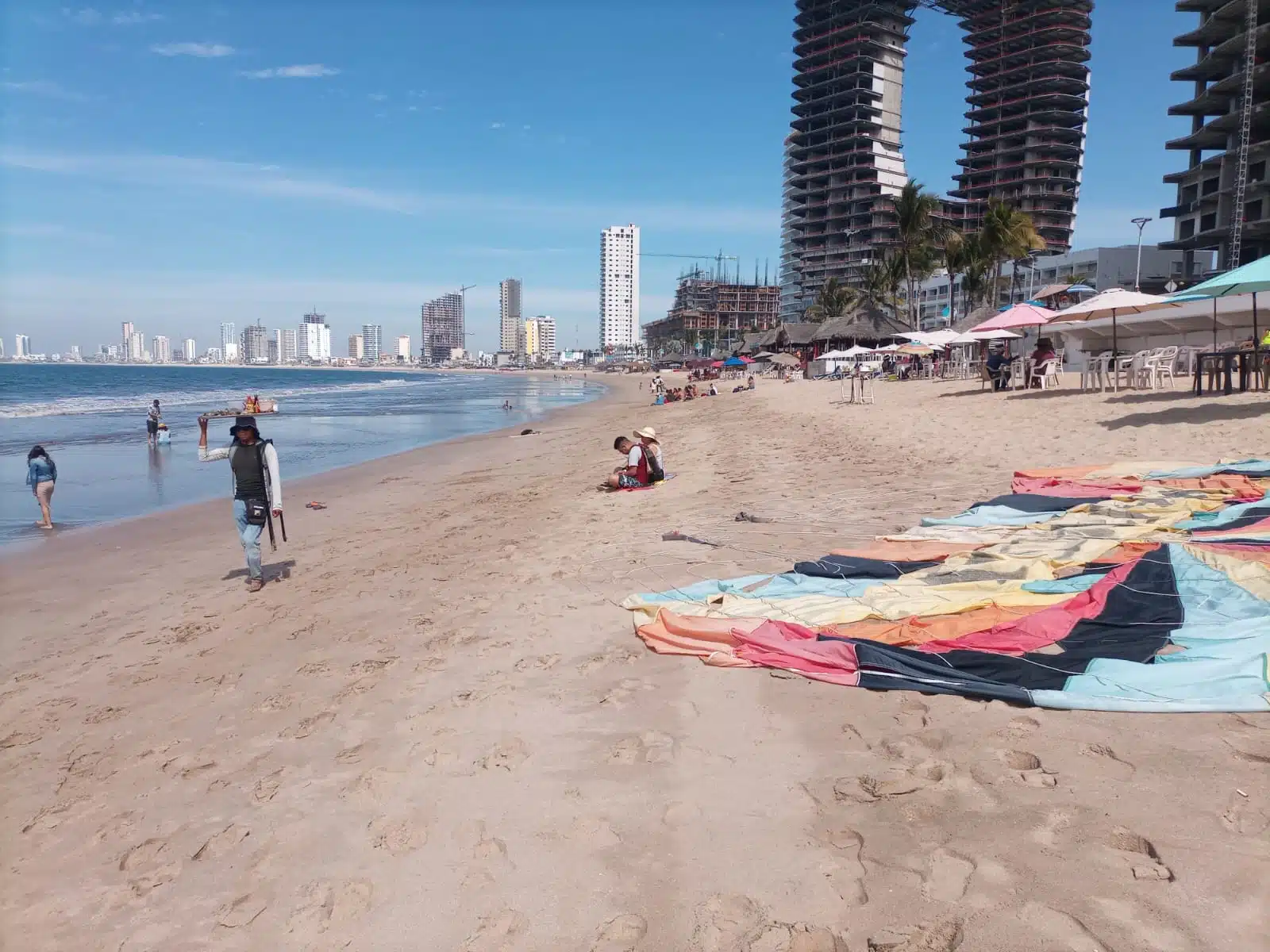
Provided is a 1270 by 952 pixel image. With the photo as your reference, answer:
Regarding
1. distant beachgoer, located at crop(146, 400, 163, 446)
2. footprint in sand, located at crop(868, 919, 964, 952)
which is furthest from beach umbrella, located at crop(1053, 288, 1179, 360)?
distant beachgoer, located at crop(146, 400, 163, 446)

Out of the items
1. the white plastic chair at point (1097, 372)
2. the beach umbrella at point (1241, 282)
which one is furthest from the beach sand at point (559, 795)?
the white plastic chair at point (1097, 372)

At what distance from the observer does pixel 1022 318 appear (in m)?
16.9

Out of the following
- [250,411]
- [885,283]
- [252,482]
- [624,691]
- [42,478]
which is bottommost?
[624,691]

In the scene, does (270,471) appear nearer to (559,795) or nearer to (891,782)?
(559,795)

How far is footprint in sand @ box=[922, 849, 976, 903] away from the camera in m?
2.26

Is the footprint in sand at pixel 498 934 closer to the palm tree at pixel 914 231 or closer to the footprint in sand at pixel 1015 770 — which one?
the footprint in sand at pixel 1015 770

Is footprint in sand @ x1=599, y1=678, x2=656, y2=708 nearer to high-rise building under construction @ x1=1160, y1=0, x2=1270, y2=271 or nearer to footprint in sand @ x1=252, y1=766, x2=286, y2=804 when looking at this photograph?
footprint in sand @ x1=252, y1=766, x2=286, y2=804

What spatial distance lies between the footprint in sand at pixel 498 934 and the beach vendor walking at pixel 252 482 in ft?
16.7

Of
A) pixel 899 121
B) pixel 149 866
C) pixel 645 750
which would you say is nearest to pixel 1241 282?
pixel 645 750

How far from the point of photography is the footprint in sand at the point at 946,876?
2.26m

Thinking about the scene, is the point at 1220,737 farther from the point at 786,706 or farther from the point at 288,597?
the point at 288,597

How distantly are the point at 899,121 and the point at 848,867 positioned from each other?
390 ft

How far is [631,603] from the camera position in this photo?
506 cm

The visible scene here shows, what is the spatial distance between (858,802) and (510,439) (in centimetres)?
2099
